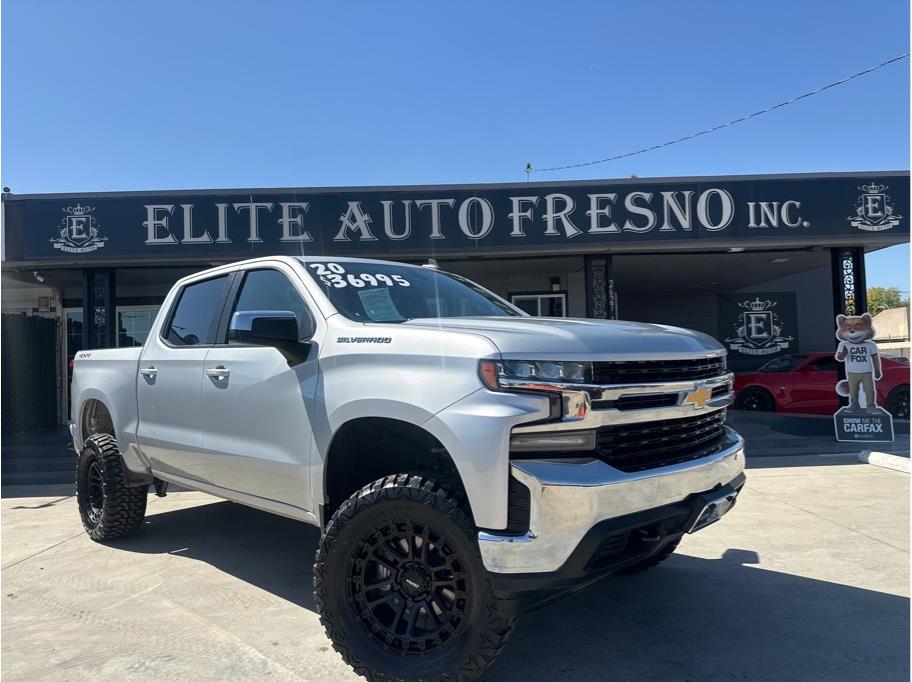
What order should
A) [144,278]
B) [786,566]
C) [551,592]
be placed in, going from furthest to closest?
1. [144,278]
2. [786,566]
3. [551,592]

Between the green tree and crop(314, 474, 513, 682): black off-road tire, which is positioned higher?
the green tree

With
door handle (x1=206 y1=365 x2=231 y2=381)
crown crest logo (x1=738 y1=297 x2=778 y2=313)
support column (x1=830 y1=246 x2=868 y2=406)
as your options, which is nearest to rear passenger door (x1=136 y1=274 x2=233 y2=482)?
door handle (x1=206 y1=365 x2=231 y2=381)

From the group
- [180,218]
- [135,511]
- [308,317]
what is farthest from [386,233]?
[308,317]

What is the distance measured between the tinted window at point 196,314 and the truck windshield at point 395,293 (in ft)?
3.02

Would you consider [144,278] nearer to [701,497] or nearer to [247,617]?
[247,617]

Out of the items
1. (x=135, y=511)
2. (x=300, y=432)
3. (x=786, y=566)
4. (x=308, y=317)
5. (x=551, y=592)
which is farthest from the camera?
(x=135, y=511)

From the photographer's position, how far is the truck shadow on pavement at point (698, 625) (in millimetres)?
3070

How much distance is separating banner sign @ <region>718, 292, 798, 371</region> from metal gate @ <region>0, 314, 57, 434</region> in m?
18.2

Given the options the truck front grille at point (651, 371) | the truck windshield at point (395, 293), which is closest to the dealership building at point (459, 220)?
the truck windshield at point (395, 293)

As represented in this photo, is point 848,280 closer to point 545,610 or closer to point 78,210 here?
point 545,610

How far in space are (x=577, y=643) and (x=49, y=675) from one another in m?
2.52

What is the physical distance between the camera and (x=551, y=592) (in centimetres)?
263

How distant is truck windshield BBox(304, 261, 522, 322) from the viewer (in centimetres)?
358

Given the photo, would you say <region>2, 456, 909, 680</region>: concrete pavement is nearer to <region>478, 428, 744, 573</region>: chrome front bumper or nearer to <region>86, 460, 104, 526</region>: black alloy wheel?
<region>86, 460, 104, 526</region>: black alloy wheel
